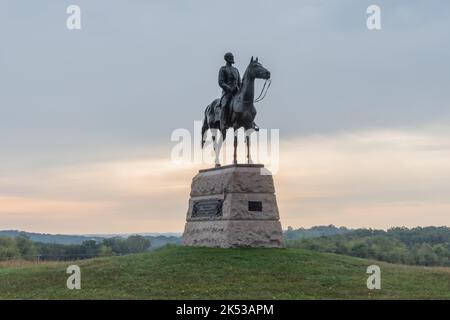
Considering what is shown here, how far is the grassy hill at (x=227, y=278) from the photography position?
755 inches

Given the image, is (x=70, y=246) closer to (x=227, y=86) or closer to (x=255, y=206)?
(x=227, y=86)

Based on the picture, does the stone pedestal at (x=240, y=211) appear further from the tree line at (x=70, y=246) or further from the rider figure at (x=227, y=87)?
the tree line at (x=70, y=246)

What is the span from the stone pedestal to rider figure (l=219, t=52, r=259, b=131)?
6.00ft

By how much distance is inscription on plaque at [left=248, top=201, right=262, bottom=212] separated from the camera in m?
25.3

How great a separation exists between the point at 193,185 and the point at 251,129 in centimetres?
355

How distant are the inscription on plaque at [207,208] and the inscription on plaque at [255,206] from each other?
108cm

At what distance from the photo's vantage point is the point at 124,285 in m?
20.4

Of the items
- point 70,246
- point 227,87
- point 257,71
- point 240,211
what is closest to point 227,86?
point 227,87

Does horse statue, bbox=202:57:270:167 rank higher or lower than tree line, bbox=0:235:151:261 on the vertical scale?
higher

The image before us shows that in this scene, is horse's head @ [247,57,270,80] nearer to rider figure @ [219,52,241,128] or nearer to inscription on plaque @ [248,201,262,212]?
rider figure @ [219,52,241,128]

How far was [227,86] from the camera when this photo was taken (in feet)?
87.5

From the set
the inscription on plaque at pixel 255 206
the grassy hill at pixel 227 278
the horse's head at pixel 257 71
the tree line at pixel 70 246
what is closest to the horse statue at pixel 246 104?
the horse's head at pixel 257 71

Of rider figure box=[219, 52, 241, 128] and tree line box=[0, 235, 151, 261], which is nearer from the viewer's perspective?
rider figure box=[219, 52, 241, 128]

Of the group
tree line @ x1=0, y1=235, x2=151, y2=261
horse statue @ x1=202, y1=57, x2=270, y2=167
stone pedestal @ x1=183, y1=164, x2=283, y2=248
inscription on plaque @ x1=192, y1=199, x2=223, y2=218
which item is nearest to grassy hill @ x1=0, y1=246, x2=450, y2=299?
stone pedestal @ x1=183, y1=164, x2=283, y2=248
